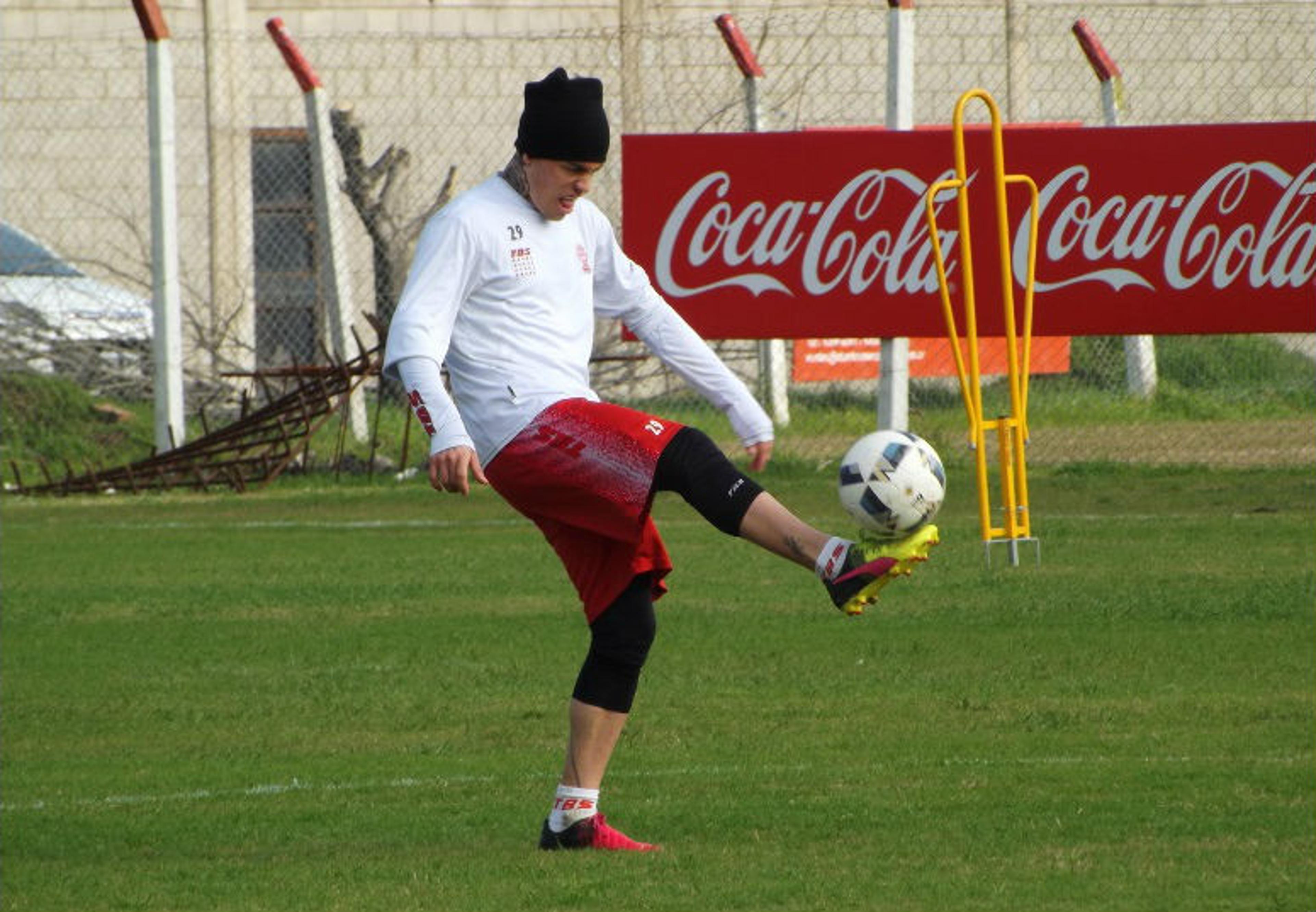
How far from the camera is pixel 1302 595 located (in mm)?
11523

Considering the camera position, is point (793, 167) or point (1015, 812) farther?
→ point (793, 167)

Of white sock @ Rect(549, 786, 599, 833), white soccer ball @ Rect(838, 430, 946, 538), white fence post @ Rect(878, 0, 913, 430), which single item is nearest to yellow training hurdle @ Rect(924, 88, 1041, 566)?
white soccer ball @ Rect(838, 430, 946, 538)

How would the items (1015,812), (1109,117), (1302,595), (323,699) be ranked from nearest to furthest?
(1015,812), (323,699), (1302,595), (1109,117)

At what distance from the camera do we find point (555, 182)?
689cm

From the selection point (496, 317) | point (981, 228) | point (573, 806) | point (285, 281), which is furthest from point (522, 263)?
point (285, 281)

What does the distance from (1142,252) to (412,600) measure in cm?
595

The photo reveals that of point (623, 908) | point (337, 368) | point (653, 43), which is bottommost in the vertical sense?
point (623, 908)

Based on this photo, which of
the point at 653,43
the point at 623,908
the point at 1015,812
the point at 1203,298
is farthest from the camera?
the point at 653,43

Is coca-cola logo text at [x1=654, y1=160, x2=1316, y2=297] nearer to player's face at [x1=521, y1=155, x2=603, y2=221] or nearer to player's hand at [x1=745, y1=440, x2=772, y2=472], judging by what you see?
player's hand at [x1=745, y1=440, x2=772, y2=472]

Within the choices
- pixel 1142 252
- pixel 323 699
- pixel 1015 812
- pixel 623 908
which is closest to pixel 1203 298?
pixel 1142 252

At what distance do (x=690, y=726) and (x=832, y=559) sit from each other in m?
2.73

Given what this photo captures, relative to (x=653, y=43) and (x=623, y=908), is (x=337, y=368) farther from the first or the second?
(x=623, y=908)

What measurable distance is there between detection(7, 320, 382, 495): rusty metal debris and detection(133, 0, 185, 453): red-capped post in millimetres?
400

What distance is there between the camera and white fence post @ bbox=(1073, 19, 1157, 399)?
17.5 metres
